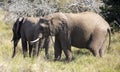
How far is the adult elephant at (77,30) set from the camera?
10.6 meters

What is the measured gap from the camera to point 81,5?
17.5m

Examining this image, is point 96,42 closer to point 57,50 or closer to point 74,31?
point 74,31

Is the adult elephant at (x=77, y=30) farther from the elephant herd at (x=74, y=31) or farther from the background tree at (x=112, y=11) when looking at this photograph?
the background tree at (x=112, y=11)

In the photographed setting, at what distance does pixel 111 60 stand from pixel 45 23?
253cm

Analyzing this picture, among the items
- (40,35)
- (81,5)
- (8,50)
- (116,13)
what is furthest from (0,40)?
(81,5)

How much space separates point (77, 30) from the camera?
35.2 ft

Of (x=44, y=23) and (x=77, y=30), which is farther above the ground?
(x=44, y=23)

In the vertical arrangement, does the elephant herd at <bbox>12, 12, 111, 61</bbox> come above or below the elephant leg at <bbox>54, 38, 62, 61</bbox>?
above

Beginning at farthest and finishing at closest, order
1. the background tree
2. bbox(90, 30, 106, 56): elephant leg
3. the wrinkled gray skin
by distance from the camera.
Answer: the background tree < the wrinkled gray skin < bbox(90, 30, 106, 56): elephant leg

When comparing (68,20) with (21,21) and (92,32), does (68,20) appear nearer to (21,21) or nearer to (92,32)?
(92,32)

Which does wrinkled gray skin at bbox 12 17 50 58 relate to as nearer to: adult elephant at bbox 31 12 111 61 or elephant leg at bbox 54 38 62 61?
elephant leg at bbox 54 38 62 61

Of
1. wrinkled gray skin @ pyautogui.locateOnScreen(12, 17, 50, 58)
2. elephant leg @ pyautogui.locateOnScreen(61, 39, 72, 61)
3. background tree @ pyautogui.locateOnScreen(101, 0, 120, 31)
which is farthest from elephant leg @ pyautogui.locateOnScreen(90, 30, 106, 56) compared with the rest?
background tree @ pyautogui.locateOnScreen(101, 0, 120, 31)

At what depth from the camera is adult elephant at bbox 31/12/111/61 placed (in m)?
10.6

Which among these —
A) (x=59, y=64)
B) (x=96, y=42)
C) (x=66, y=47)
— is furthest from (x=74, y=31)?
(x=59, y=64)
